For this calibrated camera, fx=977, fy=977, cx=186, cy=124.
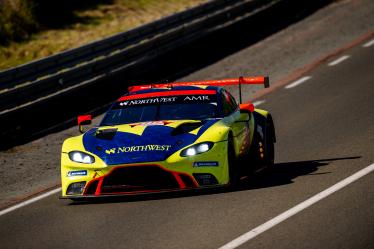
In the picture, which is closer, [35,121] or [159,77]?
[35,121]

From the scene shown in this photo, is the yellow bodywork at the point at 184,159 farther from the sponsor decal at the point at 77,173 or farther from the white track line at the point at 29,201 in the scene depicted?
the white track line at the point at 29,201

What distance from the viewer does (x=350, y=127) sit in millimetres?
15250

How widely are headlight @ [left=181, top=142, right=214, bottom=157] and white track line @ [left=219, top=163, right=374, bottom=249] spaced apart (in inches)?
53.6

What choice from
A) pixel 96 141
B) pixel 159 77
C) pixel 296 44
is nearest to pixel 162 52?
pixel 159 77

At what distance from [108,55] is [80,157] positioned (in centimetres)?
1058

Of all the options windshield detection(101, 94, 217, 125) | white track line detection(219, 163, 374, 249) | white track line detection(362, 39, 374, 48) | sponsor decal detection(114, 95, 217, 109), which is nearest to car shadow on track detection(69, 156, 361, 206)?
white track line detection(219, 163, 374, 249)

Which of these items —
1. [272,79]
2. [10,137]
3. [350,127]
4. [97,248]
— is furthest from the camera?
[272,79]

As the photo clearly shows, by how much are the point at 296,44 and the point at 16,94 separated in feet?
31.5

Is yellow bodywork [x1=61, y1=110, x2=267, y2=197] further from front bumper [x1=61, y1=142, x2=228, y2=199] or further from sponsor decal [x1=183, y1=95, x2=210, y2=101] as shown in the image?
sponsor decal [x1=183, y1=95, x2=210, y2=101]

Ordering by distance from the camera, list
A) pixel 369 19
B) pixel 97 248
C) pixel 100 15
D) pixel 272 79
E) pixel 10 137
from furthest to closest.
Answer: pixel 100 15, pixel 369 19, pixel 272 79, pixel 10 137, pixel 97 248

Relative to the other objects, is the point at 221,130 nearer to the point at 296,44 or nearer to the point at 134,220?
the point at 134,220

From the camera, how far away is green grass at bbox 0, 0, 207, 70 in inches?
1059

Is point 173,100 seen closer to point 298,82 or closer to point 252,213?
point 252,213

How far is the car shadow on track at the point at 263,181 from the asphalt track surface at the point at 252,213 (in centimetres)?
1
